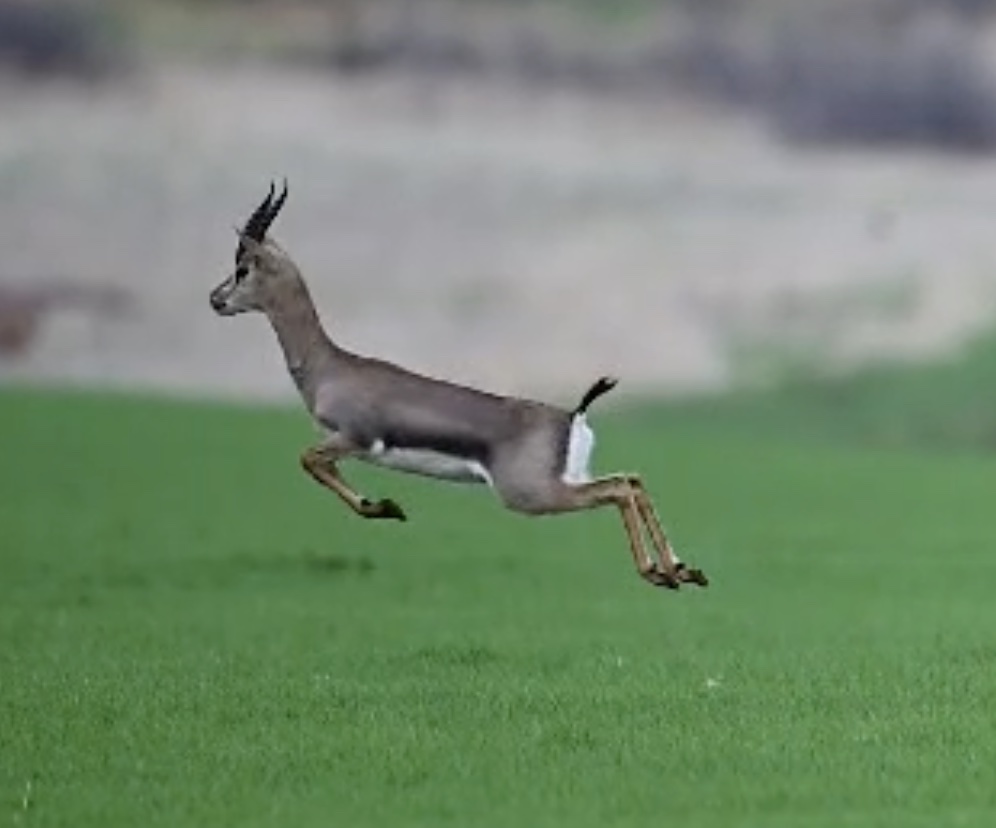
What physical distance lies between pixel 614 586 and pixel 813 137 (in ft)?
56.9

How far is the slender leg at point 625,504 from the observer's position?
13039mm

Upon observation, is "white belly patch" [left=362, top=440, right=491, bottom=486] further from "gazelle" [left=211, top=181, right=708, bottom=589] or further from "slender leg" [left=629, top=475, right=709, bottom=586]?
"slender leg" [left=629, top=475, right=709, bottom=586]

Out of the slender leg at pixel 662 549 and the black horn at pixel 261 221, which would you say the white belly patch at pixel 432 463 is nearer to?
the slender leg at pixel 662 549

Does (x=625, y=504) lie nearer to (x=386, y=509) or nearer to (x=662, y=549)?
(x=662, y=549)

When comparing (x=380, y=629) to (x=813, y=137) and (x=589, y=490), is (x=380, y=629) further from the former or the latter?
(x=813, y=137)

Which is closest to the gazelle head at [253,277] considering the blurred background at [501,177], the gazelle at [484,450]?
the gazelle at [484,450]

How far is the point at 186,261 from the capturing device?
36469mm

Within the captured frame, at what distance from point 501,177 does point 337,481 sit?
25192 millimetres

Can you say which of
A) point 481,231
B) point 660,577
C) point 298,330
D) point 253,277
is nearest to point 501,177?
point 481,231

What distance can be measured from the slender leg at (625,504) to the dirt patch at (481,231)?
71.0 ft

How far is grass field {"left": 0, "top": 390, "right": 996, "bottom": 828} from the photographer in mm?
10953

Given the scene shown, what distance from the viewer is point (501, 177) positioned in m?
38.2

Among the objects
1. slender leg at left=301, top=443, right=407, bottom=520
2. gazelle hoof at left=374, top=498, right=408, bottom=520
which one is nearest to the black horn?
slender leg at left=301, top=443, right=407, bottom=520

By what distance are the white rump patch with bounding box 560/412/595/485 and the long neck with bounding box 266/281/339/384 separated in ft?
3.73
